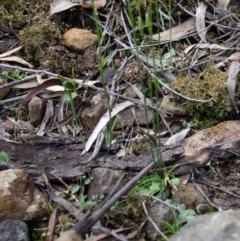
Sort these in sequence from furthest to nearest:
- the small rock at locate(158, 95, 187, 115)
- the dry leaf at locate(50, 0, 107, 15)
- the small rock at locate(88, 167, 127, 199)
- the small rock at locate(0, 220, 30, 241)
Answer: the dry leaf at locate(50, 0, 107, 15) → the small rock at locate(158, 95, 187, 115) → the small rock at locate(88, 167, 127, 199) → the small rock at locate(0, 220, 30, 241)

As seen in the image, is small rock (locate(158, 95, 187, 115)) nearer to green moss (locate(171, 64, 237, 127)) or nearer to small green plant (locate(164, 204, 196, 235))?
green moss (locate(171, 64, 237, 127))

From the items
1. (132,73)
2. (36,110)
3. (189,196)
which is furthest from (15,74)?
(189,196)

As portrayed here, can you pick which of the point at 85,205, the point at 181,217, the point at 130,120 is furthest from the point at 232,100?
the point at 85,205

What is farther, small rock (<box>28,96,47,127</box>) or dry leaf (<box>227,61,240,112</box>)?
small rock (<box>28,96,47,127</box>)

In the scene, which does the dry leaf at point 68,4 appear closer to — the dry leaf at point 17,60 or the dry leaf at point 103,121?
the dry leaf at point 17,60

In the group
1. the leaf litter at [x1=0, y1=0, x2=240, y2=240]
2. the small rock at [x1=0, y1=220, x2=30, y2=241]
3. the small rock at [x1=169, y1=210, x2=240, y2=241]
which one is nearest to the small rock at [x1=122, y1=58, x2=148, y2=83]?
the leaf litter at [x1=0, y1=0, x2=240, y2=240]

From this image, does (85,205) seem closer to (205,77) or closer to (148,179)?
(148,179)

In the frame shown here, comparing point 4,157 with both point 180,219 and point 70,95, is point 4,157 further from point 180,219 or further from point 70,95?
point 180,219
